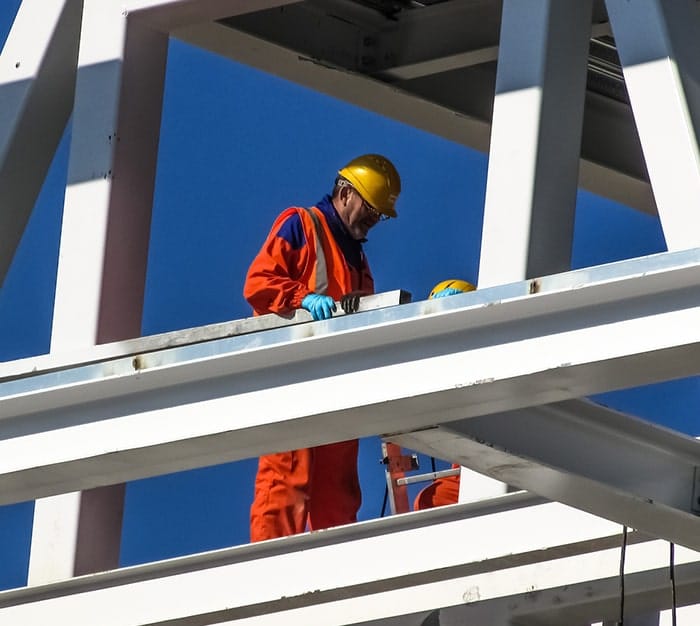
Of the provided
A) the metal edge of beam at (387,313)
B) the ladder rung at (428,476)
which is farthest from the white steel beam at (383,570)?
the ladder rung at (428,476)

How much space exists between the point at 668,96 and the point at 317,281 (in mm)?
2969

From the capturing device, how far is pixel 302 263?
965 cm

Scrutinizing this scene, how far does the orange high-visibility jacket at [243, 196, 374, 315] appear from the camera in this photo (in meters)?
9.17

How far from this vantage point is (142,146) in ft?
29.2

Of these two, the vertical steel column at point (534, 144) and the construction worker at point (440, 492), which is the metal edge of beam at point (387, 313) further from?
the construction worker at point (440, 492)

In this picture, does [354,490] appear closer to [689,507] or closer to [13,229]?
[13,229]

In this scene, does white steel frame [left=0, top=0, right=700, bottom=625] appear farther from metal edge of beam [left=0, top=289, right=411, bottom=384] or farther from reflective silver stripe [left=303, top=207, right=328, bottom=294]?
reflective silver stripe [left=303, top=207, right=328, bottom=294]

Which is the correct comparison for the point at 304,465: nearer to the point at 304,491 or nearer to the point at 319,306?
the point at 304,491

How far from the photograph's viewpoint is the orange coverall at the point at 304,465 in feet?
31.4

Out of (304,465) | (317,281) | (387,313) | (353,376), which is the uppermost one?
(317,281)

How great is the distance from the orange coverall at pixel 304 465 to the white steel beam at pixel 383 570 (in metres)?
0.92

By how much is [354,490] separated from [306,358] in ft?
10.9

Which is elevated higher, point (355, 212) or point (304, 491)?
point (355, 212)

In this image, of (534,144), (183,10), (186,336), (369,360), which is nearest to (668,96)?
(534,144)
